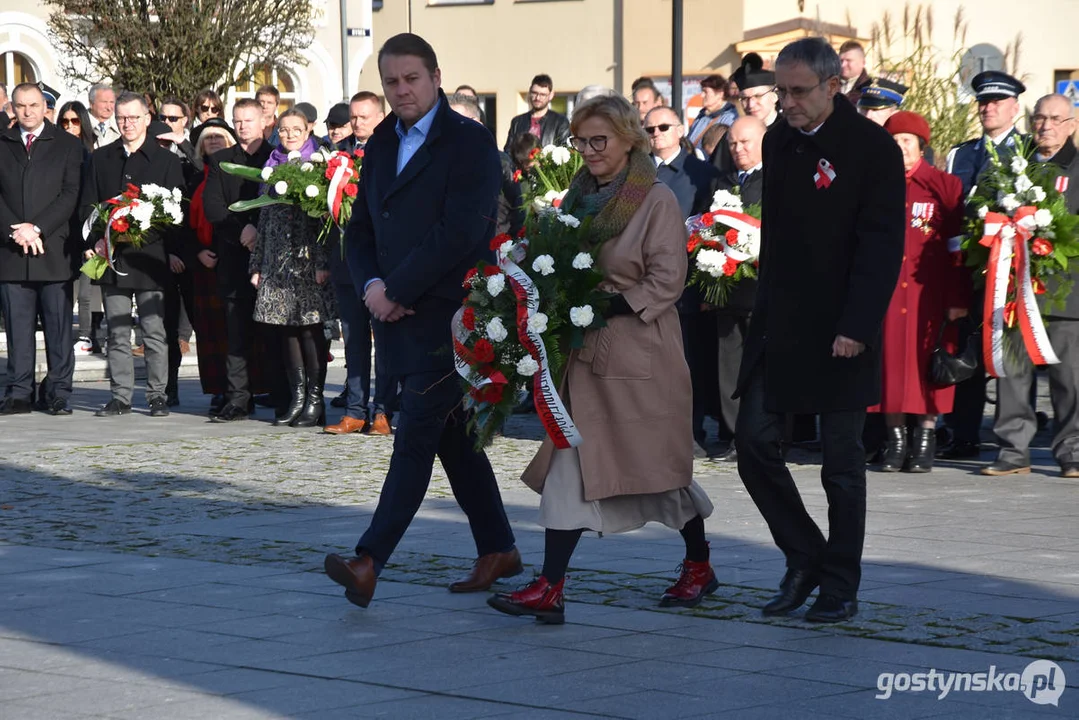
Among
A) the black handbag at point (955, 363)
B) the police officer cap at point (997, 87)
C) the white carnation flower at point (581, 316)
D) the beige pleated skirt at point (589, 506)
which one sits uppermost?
the police officer cap at point (997, 87)

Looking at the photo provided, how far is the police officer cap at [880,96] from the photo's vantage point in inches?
401

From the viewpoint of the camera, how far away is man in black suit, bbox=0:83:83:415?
13484mm

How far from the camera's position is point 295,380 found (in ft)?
42.0

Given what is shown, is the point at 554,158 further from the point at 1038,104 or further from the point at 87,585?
the point at 87,585

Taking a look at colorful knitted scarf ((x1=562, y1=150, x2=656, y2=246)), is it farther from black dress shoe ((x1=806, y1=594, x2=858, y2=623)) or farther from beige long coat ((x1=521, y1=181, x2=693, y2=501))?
black dress shoe ((x1=806, y1=594, x2=858, y2=623))

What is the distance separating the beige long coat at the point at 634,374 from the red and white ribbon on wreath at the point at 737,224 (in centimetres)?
378

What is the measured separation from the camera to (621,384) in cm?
658

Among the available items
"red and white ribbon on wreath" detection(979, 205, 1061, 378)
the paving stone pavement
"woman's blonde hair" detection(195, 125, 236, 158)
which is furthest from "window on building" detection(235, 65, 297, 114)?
"red and white ribbon on wreath" detection(979, 205, 1061, 378)

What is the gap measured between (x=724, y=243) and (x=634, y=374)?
400 centimetres

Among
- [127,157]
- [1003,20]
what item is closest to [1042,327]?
[127,157]

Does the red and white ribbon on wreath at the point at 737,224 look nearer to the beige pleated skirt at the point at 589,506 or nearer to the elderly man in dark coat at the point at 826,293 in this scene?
the elderly man in dark coat at the point at 826,293

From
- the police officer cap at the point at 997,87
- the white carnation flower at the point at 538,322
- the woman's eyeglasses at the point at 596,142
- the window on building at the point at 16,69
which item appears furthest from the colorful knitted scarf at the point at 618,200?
the window on building at the point at 16,69

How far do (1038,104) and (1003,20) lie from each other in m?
29.6

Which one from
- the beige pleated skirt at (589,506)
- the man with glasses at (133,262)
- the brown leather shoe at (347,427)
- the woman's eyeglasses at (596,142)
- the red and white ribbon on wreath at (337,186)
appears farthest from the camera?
the man with glasses at (133,262)
